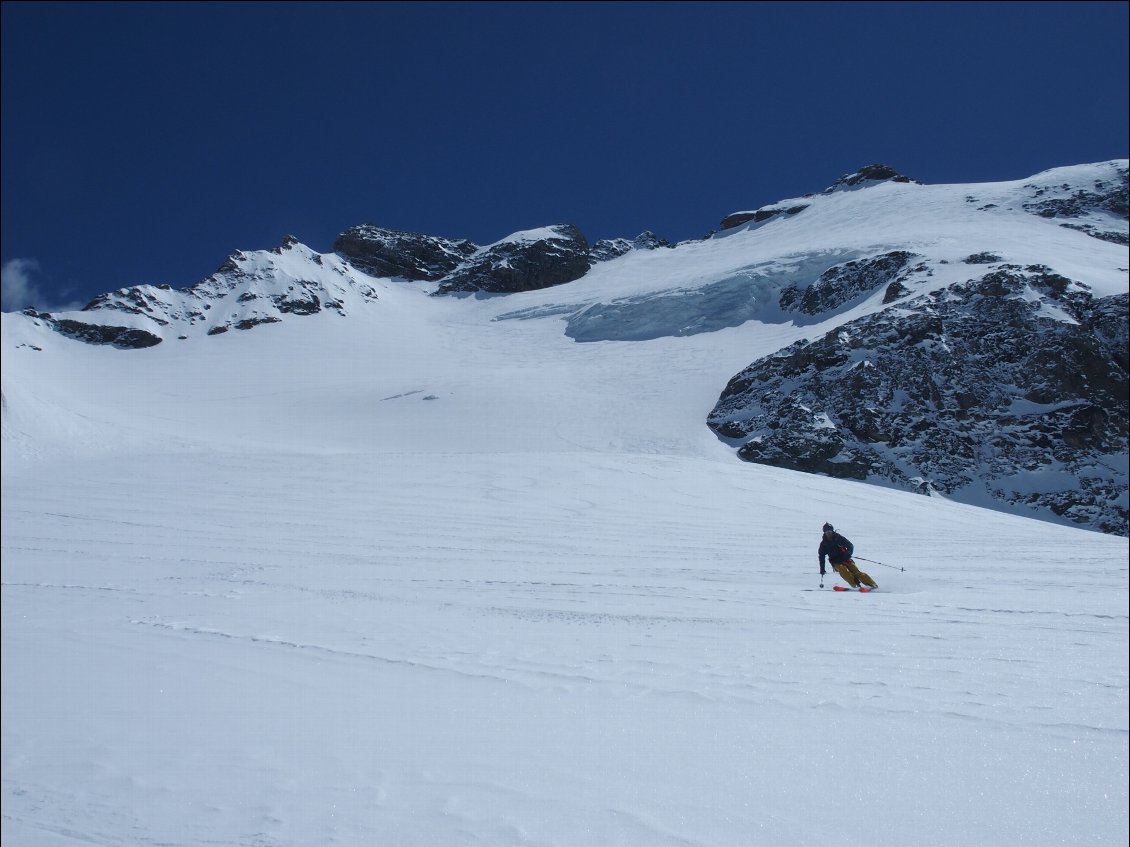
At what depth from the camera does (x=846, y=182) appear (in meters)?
89.7

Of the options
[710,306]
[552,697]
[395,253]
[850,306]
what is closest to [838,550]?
[552,697]

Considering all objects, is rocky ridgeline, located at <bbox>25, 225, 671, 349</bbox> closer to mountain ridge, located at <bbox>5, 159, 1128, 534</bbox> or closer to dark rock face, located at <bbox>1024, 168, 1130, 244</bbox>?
mountain ridge, located at <bbox>5, 159, 1128, 534</bbox>

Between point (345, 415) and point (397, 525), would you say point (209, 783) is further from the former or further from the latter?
point (345, 415)

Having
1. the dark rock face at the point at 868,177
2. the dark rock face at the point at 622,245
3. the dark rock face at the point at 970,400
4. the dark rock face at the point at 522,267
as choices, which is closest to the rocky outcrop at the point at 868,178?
the dark rock face at the point at 868,177

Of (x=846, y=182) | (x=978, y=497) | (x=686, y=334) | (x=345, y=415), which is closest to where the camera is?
(x=978, y=497)

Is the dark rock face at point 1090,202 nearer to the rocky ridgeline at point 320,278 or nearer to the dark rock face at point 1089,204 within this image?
the dark rock face at point 1089,204

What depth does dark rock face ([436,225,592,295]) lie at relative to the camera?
84.2 metres

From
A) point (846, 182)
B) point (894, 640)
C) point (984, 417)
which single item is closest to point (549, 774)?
point (894, 640)

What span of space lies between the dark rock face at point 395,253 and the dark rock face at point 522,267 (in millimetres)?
6814

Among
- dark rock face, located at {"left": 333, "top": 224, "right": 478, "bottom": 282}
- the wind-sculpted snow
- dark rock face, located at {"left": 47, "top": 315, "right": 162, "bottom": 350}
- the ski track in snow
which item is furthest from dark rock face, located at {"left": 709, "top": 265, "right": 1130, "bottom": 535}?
dark rock face, located at {"left": 333, "top": 224, "right": 478, "bottom": 282}

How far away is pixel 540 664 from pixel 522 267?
272ft

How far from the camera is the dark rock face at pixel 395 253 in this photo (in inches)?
3696

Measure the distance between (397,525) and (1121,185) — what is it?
252 ft

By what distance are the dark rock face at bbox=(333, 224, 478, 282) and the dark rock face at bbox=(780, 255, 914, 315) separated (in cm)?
5749
